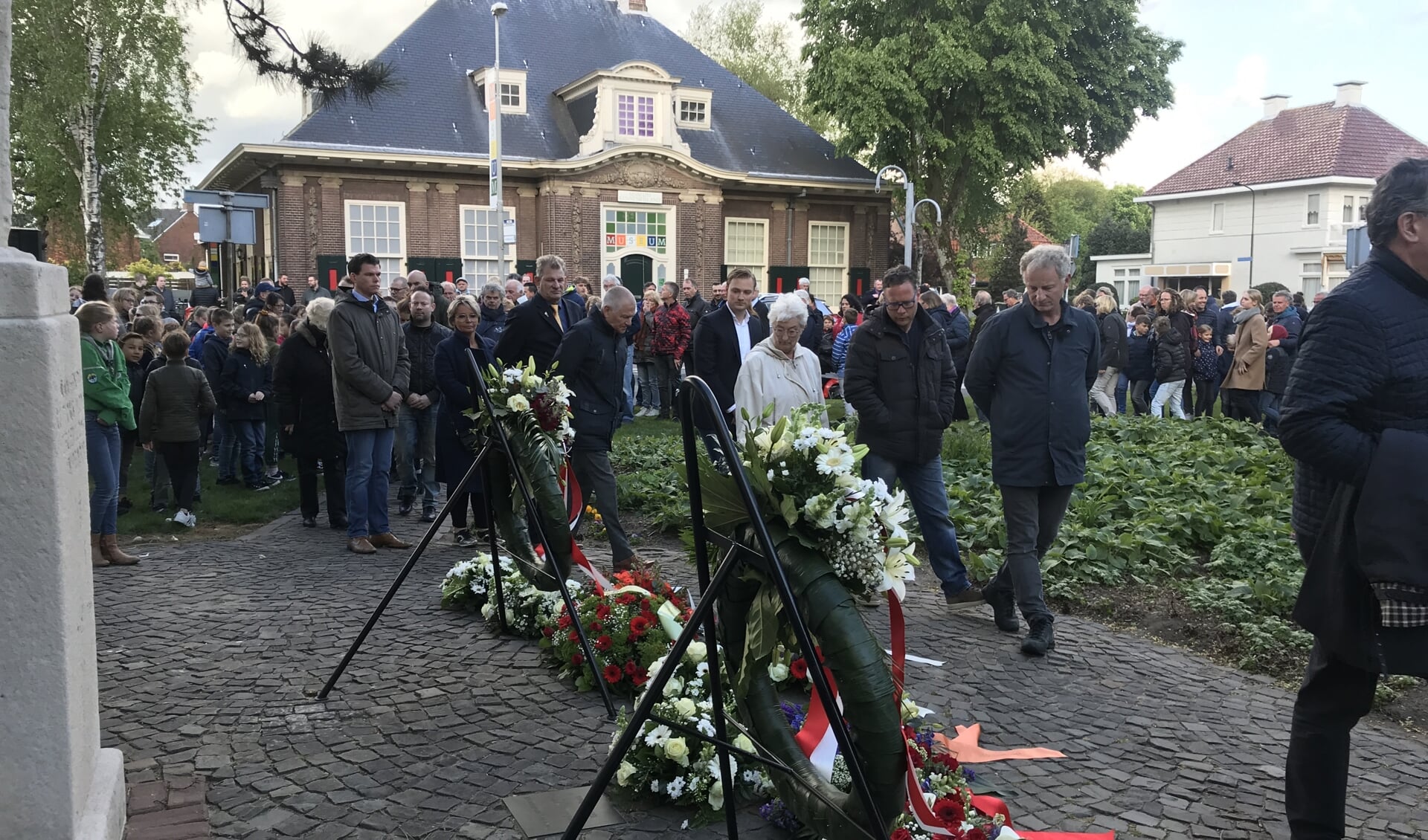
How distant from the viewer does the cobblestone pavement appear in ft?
13.1

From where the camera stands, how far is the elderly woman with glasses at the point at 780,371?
21.7 feet

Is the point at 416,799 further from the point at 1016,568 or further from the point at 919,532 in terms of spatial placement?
the point at 919,532

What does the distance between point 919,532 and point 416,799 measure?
5507 mm

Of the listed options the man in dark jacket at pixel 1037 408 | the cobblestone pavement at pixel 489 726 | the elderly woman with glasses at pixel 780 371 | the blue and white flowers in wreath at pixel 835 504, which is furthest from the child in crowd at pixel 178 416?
the blue and white flowers in wreath at pixel 835 504

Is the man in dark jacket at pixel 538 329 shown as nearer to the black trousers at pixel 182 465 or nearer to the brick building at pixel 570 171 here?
the black trousers at pixel 182 465

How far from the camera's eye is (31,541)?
2.88 meters

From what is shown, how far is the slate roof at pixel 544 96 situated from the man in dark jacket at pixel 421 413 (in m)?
20.5

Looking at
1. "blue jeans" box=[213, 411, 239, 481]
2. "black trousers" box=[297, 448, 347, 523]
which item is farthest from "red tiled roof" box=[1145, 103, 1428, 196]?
"black trousers" box=[297, 448, 347, 523]

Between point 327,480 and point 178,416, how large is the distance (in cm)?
136

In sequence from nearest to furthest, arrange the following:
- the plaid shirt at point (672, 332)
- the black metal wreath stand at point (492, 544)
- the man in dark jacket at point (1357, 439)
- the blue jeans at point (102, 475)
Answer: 1. the man in dark jacket at point (1357, 439)
2. the black metal wreath stand at point (492, 544)
3. the blue jeans at point (102, 475)
4. the plaid shirt at point (672, 332)

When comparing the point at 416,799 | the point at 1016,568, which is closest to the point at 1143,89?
the point at 1016,568

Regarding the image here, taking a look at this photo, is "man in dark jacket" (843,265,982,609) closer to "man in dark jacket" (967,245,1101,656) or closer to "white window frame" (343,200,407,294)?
"man in dark jacket" (967,245,1101,656)

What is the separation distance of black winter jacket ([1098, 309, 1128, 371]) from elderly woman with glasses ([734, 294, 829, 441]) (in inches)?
371

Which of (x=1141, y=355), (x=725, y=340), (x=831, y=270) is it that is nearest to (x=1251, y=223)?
(x=831, y=270)
